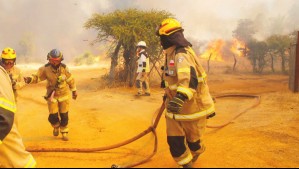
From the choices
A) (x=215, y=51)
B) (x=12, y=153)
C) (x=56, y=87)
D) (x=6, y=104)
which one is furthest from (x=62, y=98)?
(x=215, y=51)

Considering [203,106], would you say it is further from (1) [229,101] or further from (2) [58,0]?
(2) [58,0]

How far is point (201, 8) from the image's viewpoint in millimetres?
38875

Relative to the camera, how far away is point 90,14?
56.6 metres

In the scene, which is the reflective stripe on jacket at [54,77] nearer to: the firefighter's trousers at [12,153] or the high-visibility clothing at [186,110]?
the high-visibility clothing at [186,110]

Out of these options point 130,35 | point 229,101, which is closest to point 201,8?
point 130,35

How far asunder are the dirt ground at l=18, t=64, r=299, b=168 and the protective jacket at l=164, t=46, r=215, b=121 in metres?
0.82

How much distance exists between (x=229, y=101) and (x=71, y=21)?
5309 cm

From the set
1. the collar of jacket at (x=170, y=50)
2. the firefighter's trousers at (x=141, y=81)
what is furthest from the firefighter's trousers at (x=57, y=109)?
the firefighter's trousers at (x=141, y=81)

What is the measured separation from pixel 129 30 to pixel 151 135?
7.78 m

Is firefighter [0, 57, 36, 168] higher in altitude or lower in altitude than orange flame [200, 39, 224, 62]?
lower

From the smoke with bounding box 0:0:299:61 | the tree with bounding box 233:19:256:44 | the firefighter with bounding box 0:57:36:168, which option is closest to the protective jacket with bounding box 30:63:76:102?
the firefighter with bounding box 0:57:36:168

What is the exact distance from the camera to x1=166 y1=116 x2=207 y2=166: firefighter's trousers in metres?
4.07

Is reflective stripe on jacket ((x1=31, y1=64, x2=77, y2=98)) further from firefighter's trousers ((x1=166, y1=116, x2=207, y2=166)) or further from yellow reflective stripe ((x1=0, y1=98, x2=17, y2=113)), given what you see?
yellow reflective stripe ((x1=0, y1=98, x2=17, y2=113))

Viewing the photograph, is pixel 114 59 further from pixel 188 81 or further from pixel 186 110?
pixel 188 81
